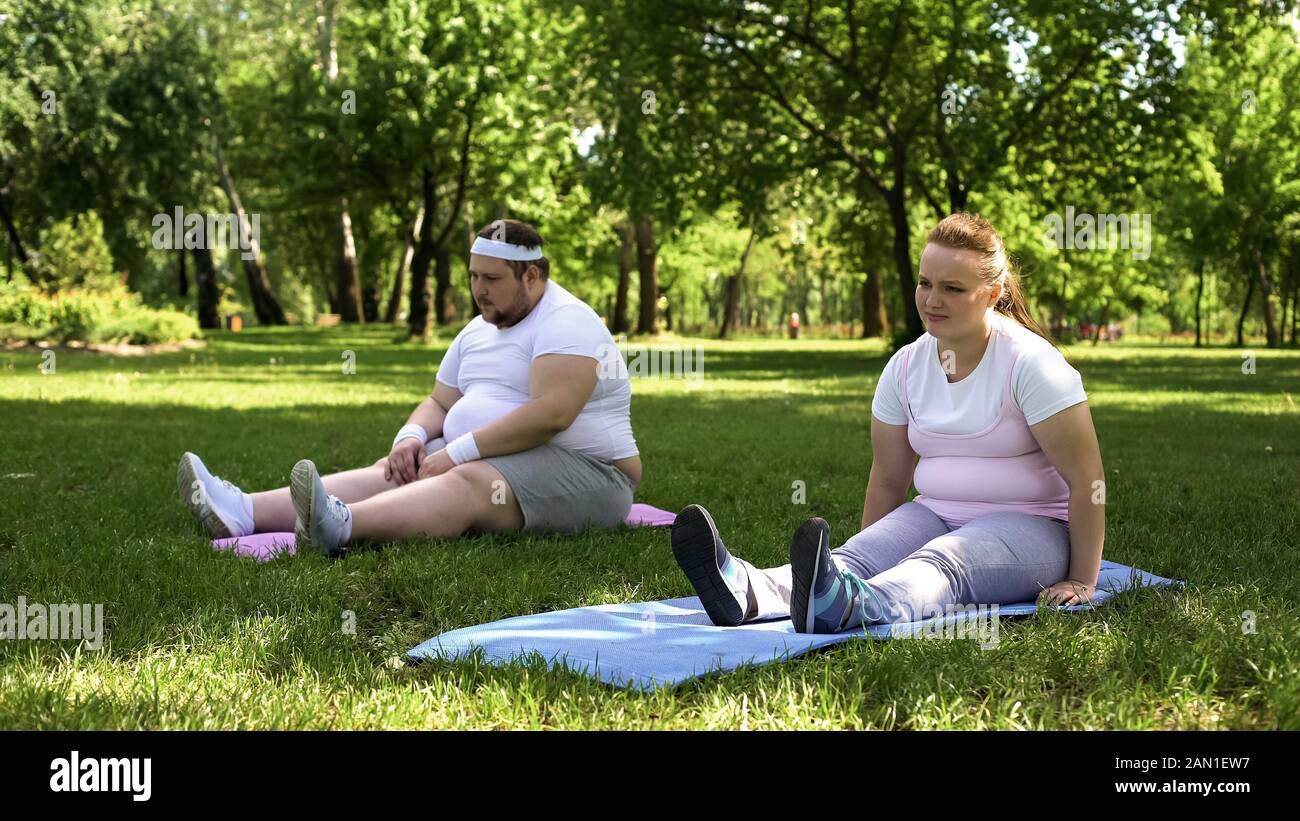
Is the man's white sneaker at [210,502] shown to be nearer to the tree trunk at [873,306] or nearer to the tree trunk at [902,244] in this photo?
the tree trunk at [902,244]

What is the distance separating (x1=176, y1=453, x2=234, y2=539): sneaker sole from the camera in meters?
5.71

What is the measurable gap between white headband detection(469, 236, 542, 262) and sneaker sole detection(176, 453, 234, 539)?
1678 mm

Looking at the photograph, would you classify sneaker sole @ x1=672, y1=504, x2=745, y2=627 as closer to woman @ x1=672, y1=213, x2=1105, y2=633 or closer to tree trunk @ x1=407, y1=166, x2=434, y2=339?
woman @ x1=672, y1=213, x2=1105, y2=633

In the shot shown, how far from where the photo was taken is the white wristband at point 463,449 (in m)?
5.66

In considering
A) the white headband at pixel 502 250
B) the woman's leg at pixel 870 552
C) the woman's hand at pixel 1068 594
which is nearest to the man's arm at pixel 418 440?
the white headband at pixel 502 250

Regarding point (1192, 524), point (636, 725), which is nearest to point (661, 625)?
point (636, 725)

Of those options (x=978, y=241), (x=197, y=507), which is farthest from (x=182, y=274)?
(x=978, y=241)

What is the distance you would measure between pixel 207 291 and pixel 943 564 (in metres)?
35.8

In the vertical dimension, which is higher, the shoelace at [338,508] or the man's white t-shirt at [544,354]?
the man's white t-shirt at [544,354]

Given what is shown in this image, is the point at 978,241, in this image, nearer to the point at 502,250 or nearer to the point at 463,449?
the point at 502,250

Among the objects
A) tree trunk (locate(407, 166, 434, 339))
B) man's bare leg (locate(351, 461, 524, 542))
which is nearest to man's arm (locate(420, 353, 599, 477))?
man's bare leg (locate(351, 461, 524, 542))

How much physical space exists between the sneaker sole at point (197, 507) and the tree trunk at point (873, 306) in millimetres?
34455

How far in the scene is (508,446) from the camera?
5.68 m
